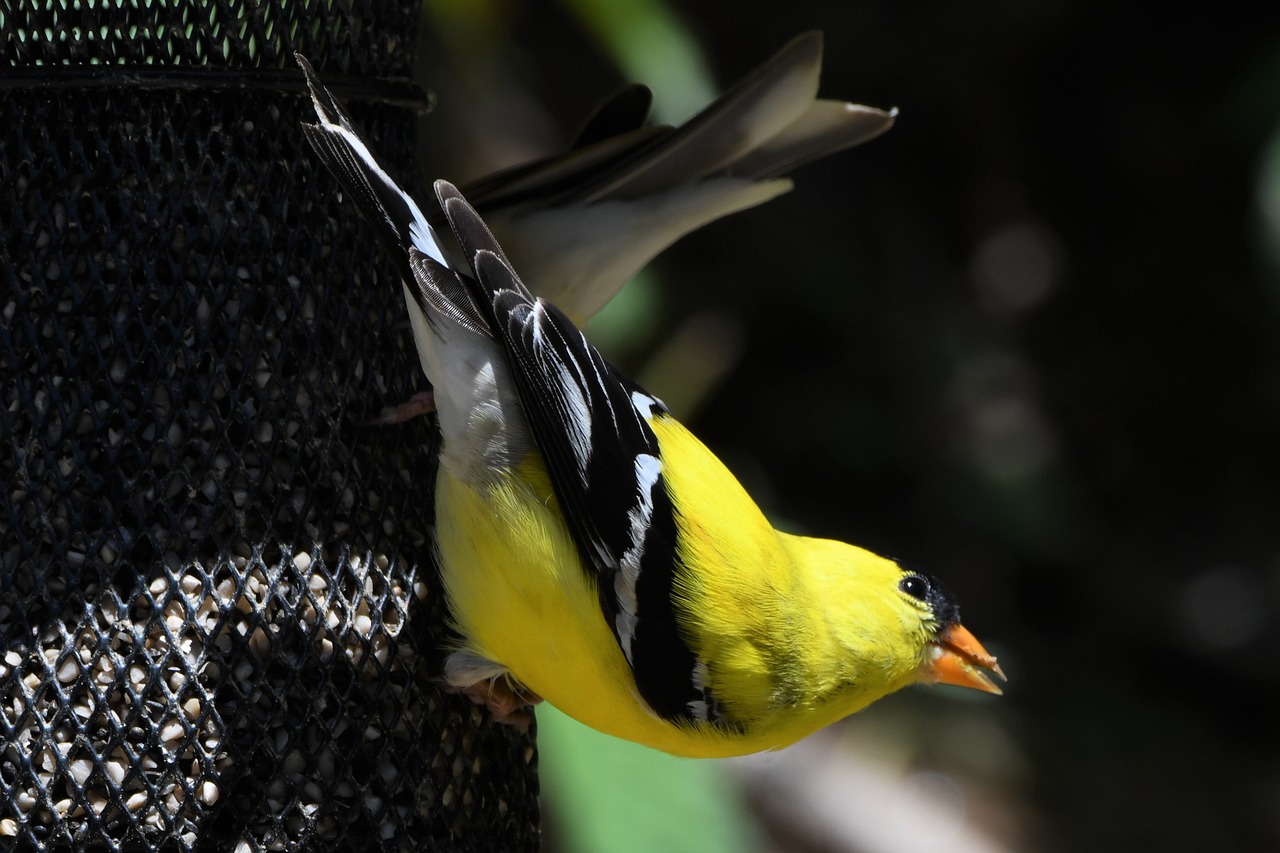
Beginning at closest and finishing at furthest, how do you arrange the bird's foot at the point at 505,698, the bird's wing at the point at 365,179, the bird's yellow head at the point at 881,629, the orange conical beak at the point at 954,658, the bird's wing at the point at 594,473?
the bird's wing at the point at 365,179 < the bird's wing at the point at 594,473 < the bird's foot at the point at 505,698 < the bird's yellow head at the point at 881,629 < the orange conical beak at the point at 954,658

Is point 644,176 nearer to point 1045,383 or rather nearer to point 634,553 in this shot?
point 634,553

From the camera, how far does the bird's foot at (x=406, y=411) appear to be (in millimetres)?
2705

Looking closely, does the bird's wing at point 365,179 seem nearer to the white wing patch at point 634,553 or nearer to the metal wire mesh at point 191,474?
the metal wire mesh at point 191,474

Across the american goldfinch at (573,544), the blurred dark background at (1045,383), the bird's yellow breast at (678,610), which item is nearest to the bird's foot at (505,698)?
the american goldfinch at (573,544)

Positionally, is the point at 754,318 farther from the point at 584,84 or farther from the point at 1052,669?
the point at 1052,669

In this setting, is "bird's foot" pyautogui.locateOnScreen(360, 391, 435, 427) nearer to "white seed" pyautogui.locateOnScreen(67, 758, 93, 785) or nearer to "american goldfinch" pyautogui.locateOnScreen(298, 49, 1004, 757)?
"american goldfinch" pyautogui.locateOnScreen(298, 49, 1004, 757)

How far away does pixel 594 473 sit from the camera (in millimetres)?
2697

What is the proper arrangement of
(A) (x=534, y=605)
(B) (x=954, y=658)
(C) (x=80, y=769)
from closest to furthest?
(C) (x=80, y=769)
(A) (x=534, y=605)
(B) (x=954, y=658)

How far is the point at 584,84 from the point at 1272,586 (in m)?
4.20

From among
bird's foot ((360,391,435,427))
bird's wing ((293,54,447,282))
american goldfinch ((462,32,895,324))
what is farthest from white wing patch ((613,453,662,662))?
american goldfinch ((462,32,895,324))

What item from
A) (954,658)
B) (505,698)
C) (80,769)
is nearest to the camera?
(80,769)

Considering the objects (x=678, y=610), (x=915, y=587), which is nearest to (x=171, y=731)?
(x=678, y=610)

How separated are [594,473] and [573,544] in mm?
143

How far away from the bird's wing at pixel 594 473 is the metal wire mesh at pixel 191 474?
1.05ft
